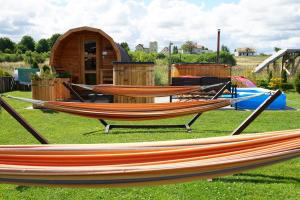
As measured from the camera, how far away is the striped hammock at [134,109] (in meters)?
5.44

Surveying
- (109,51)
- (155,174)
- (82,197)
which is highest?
(109,51)

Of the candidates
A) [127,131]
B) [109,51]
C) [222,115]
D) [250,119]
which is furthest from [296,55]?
[250,119]

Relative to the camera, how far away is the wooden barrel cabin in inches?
550

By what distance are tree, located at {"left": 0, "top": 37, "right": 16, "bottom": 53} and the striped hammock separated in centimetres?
5733

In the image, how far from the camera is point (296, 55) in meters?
19.4

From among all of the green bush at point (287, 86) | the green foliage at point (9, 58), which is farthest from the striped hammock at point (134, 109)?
the green foliage at point (9, 58)

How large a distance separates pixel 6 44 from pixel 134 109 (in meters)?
60.2

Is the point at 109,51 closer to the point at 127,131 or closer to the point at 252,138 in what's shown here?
the point at 127,131

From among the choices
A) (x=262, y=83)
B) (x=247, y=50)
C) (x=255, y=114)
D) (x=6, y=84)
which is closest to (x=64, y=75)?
(x=6, y=84)

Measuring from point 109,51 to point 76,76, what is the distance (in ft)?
5.38

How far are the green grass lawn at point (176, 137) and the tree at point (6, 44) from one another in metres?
53.8

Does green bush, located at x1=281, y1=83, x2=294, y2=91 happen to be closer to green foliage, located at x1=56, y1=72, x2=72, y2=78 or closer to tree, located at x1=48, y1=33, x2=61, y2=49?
green foliage, located at x1=56, y1=72, x2=72, y2=78

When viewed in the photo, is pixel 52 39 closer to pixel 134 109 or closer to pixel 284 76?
pixel 284 76

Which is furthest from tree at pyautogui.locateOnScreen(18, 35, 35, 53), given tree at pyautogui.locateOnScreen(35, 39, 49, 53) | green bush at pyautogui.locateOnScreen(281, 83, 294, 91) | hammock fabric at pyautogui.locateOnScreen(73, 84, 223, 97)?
hammock fabric at pyautogui.locateOnScreen(73, 84, 223, 97)
